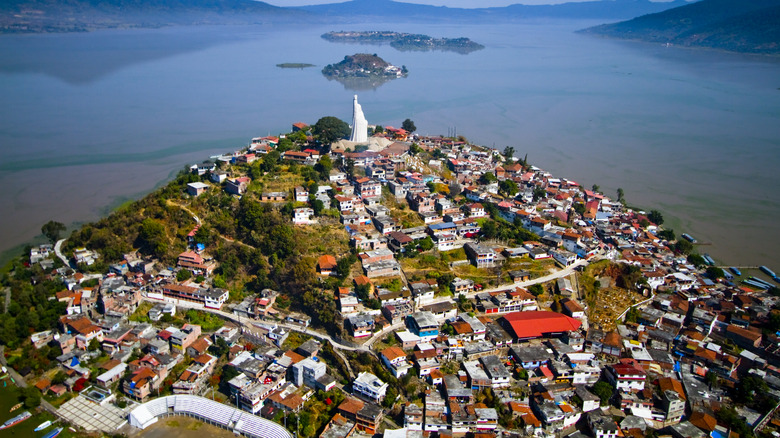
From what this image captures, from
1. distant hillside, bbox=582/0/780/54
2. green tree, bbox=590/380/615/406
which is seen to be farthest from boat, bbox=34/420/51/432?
distant hillside, bbox=582/0/780/54

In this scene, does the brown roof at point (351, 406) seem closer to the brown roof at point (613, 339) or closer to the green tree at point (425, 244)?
the green tree at point (425, 244)

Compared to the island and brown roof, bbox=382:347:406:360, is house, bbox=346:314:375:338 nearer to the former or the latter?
brown roof, bbox=382:347:406:360

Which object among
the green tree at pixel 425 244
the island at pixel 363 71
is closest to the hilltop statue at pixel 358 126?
the green tree at pixel 425 244

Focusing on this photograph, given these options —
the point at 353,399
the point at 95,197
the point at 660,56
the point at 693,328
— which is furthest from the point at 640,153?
the point at 660,56

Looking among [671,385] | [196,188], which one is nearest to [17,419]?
[196,188]

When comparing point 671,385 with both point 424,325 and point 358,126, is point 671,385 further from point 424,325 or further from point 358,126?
point 358,126

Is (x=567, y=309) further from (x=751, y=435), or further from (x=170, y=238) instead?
(x=170, y=238)
